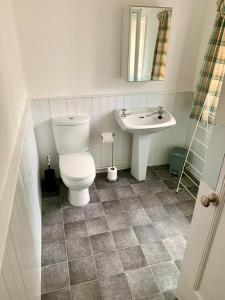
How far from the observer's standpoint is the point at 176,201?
2477mm

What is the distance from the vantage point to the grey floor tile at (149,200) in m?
2.42

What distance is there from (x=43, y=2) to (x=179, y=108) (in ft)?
5.98

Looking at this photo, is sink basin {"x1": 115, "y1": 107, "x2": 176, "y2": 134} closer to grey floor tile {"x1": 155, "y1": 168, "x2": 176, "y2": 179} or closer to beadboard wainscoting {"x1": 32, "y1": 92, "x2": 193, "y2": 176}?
beadboard wainscoting {"x1": 32, "y1": 92, "x2": 193, "y2": 176}

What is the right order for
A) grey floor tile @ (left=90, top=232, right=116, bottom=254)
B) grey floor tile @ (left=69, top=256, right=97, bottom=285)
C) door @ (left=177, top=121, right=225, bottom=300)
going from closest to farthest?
A: door @ (left=177, top=121, right=225, bottom=300)
grey floor tile @ (left=69, top=256, right=97, bottom=285)
grey floor tile @ (left=90, top=232, right=116, bottom=254)

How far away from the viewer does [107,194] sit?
2.56 metres

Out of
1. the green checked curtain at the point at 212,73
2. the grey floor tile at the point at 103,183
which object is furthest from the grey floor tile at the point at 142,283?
the green checked curtain at the point at 212,73

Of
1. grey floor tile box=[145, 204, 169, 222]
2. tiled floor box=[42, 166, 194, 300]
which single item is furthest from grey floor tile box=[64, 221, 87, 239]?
grey floor tile box=[145, 204, 169, 222]

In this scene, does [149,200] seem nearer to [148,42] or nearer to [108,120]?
[108,120]

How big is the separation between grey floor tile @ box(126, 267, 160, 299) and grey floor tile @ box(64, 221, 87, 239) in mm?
559

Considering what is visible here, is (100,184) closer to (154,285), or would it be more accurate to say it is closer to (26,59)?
(154,285)

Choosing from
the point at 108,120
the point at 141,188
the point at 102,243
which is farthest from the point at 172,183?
the point at 102,243

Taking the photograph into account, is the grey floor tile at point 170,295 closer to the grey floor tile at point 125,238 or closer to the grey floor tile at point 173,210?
the grey floor tile at point 125,238

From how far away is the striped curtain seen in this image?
2.20m

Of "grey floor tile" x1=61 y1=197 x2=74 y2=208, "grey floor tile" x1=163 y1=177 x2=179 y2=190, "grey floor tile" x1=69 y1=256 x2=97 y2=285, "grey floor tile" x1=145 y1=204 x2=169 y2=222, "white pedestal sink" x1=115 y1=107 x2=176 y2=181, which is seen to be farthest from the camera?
"grey floor tile" x1=163 y1=177 x2=179 y2=190
